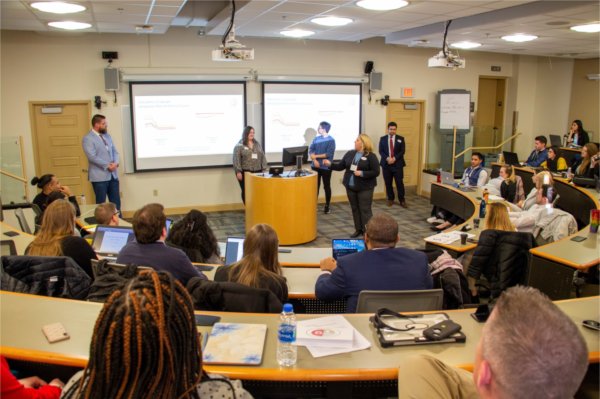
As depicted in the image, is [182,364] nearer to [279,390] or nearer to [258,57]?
[279,390]

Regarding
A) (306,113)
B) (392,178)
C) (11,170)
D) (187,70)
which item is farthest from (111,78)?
(392,178)

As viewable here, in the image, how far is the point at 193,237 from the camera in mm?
3805

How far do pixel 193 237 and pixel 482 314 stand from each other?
226 cm

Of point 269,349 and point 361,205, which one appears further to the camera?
point 361,205

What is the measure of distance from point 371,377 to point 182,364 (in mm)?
888

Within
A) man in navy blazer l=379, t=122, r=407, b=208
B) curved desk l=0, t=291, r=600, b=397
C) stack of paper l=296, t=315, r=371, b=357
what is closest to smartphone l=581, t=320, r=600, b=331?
curved desk l=0, t=291, r=600, b=397

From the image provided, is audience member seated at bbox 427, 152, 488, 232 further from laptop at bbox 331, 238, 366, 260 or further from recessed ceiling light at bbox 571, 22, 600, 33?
laptop at bbox 331, 238, 366, 260

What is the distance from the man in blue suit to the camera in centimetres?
702

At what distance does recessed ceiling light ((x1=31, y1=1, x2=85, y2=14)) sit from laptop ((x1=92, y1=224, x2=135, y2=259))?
8.14 ft

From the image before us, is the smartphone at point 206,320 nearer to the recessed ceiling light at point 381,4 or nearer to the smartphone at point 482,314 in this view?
the smartphone at point 482,314

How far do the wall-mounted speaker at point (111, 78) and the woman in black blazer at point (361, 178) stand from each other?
12.8 feet

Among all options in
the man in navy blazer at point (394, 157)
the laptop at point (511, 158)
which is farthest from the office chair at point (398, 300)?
the laptop at point (511, 158)

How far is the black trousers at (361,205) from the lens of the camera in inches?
267

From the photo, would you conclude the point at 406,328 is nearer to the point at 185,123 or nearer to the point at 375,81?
the point at 185,123
